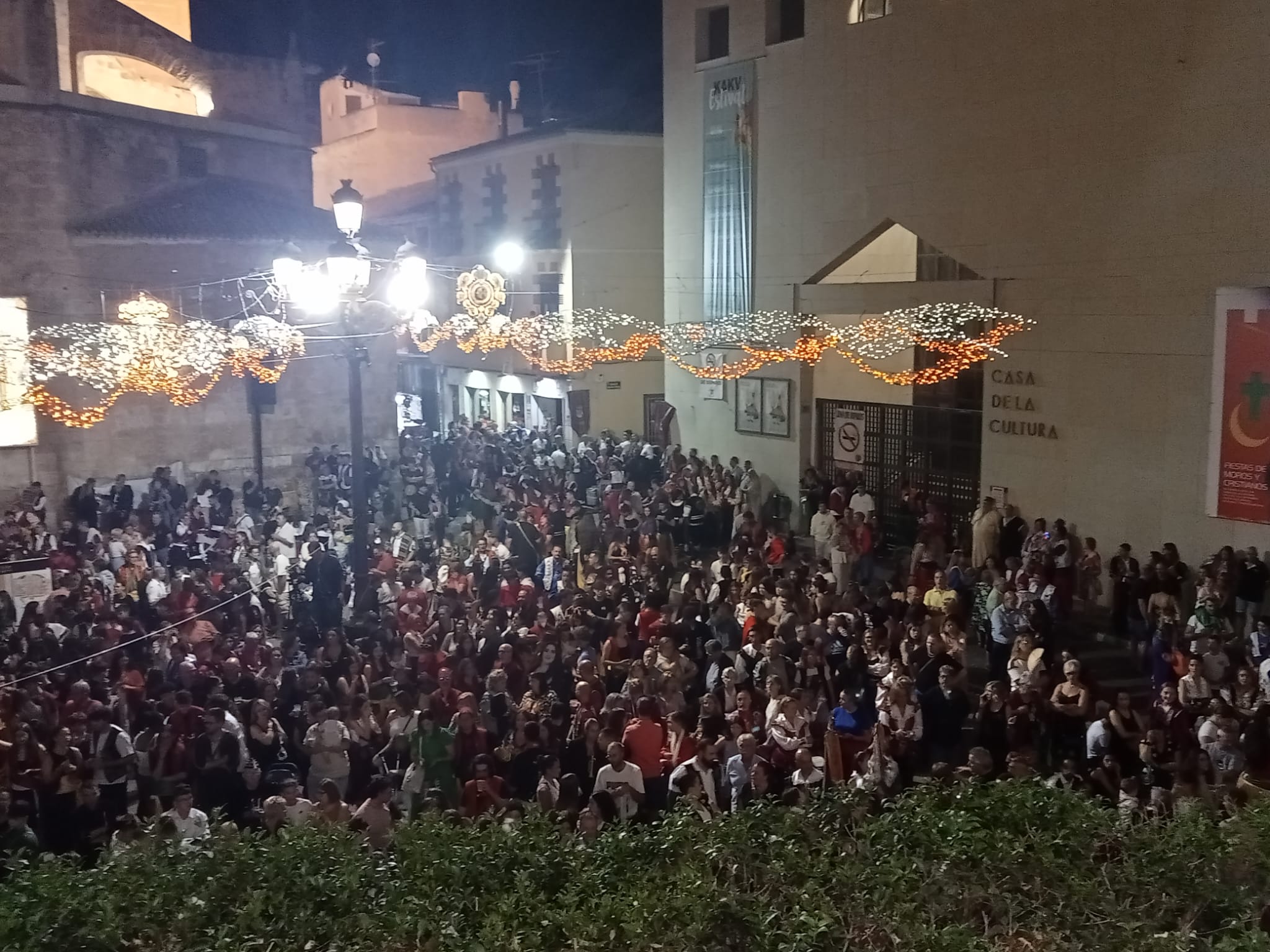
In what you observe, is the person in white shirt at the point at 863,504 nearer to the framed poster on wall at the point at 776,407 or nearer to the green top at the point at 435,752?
the framed poster on wall at the point at 776,407

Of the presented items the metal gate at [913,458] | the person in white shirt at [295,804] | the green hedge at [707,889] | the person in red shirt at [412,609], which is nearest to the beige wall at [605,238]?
the metal gate at [913,458]

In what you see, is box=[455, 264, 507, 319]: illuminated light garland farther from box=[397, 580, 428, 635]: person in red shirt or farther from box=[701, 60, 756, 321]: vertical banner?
box=[701, 60, 756, 321]: vertical banner

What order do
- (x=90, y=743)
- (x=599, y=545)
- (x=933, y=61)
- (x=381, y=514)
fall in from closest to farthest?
(x=90, y=743) < (x=599, y=545) < (x=933, y=61) < (x=381, y=514)

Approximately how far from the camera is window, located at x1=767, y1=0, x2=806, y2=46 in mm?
19812

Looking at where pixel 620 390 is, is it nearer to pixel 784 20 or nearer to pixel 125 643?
pixel 784 20

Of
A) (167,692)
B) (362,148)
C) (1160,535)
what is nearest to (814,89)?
(1160,535)

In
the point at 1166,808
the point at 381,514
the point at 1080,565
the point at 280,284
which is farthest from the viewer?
the point at 381,514

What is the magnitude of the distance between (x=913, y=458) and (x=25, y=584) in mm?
12575

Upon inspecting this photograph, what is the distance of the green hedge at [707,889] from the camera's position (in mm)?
4680

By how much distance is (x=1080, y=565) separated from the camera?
14070 millimetres

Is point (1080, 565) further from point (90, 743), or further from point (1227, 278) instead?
point (90, 743)

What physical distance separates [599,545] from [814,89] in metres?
8.66

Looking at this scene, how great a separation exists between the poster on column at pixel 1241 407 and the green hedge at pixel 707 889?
8.85 m

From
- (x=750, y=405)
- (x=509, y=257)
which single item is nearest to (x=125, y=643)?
(x=750, y=405)
